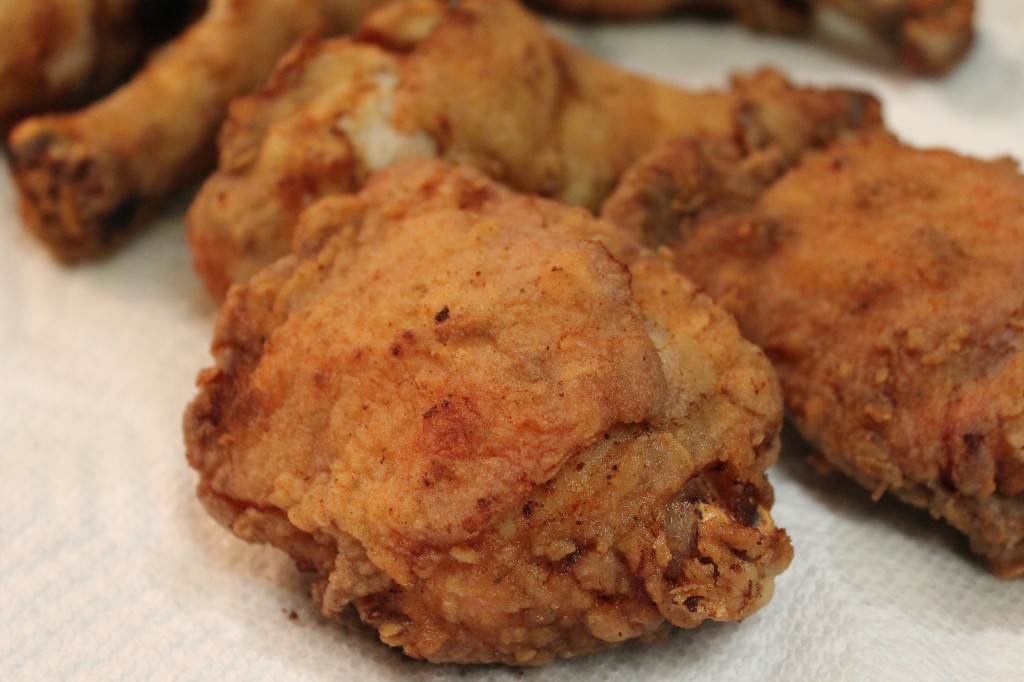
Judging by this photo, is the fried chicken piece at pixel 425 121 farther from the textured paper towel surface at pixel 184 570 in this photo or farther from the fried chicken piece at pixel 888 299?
the textured paper towel surface at pixel 184 570

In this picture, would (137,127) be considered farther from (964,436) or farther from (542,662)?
(964,436)

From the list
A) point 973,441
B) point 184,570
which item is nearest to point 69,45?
point 184,570

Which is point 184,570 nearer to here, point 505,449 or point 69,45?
point 505,449

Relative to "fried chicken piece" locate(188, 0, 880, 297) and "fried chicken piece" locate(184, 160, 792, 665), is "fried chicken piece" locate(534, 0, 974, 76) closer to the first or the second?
"fried chicken piece" locate(188, 0, 880, 297)

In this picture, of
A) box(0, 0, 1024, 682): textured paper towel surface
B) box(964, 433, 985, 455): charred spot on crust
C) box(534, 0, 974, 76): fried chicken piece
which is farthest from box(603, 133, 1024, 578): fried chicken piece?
box(534, 0, 974, 76): fried chicken piece

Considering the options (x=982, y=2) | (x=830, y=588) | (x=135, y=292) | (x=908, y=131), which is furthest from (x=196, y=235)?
(x=982, y=2)

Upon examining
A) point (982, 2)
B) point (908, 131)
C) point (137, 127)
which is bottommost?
point (137, 127)
